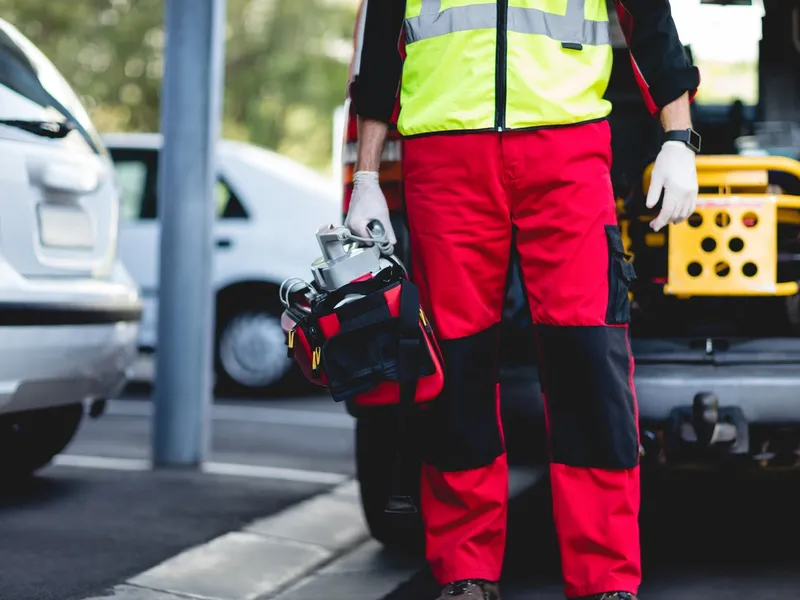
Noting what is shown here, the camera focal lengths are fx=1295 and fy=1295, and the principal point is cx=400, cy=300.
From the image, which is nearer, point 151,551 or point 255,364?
point 151,551

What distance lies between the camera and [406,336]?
2.91 metres

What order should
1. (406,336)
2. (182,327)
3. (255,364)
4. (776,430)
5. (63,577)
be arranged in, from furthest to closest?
(255,364) < (182,327) < (63,577) < (776,430) < (406,336)

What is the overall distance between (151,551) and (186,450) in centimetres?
142

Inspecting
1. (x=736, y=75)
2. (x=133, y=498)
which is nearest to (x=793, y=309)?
(x=133, y=498)

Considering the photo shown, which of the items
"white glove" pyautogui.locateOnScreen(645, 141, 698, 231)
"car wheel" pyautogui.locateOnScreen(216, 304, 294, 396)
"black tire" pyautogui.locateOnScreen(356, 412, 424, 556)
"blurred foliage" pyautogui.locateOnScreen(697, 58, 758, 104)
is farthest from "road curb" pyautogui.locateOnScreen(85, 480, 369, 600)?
"car wheel" pyautogui.locateOnScreen(216, 304, 294, 396)

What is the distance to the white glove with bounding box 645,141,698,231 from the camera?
293cm

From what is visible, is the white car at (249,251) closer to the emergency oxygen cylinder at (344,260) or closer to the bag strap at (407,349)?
the emergency oxygen cylinder at (344,260)

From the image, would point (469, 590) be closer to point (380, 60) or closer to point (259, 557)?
point (259, 557)

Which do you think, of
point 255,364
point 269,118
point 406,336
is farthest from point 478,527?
point 269,118

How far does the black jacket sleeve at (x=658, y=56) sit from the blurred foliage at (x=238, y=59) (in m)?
14.9

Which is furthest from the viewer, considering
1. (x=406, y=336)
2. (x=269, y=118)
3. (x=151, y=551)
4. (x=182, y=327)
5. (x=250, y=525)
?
(x=269, y=118)

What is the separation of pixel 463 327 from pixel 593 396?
0.34 meters

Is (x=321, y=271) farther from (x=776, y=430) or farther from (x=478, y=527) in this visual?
(x=776, y=430)

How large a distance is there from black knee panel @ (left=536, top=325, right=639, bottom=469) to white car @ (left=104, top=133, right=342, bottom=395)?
527 centimetres
